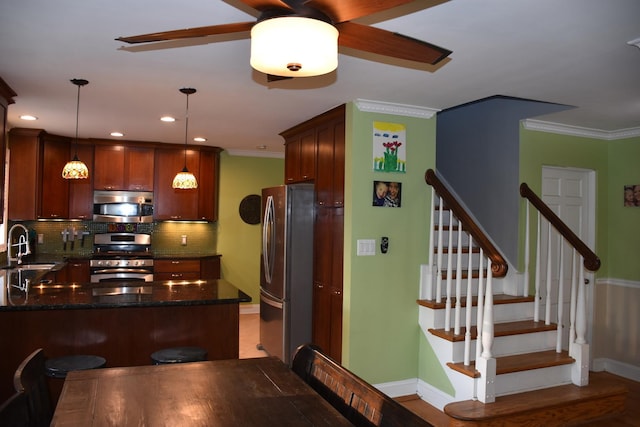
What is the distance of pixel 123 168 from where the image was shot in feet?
21.9

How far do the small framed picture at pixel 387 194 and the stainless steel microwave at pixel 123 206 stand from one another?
380 cm

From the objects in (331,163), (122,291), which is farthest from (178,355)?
(331,163)

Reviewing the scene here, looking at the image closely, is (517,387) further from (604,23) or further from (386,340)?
(604,23)

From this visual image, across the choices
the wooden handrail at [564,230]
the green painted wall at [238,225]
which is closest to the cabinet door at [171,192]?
the green painted wall at [238,225]

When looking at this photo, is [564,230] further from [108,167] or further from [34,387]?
[108,167]

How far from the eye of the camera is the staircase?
3.61 metres

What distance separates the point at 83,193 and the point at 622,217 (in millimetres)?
6359

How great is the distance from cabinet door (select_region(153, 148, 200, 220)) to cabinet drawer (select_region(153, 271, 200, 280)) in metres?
0.76

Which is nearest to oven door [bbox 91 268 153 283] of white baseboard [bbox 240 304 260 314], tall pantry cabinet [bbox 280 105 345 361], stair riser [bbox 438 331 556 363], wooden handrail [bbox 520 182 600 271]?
white baseboard [bbox 240 304 260 314]

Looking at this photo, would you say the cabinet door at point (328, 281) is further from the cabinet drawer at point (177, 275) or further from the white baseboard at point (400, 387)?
the cabinet drawer at point (177, 275)

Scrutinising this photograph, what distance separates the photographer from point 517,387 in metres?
3.79

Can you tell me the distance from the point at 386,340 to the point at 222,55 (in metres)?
2.62

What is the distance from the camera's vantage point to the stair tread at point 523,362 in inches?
145

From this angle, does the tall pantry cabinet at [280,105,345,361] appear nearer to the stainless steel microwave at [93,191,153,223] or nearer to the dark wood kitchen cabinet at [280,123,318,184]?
the dark wood kitchen cabinet at [280,123,318,184]
